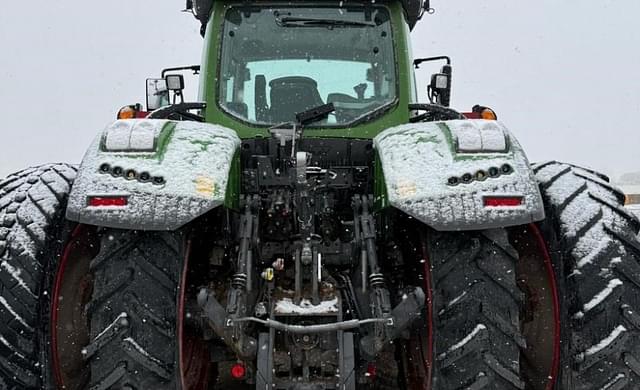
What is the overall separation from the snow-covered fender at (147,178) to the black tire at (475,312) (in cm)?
94

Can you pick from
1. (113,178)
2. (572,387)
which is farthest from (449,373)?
(113,178)

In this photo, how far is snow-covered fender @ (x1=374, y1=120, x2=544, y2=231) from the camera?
3.04 m

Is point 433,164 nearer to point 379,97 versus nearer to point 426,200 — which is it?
point 426,200

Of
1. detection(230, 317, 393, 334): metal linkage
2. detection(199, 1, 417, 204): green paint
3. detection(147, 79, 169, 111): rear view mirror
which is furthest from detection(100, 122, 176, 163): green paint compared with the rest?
detection(147, 79, 169, 111): rear view mirror

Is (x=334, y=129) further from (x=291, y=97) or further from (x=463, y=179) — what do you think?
(x=463, y=179)

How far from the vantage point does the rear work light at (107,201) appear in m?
3.05

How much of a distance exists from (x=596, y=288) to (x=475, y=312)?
0.59 m

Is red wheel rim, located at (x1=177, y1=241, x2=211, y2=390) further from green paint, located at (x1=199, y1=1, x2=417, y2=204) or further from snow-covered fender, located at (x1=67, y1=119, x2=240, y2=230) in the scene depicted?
green paint, located at (x1=199, y1=1, x2=417, y2=204)

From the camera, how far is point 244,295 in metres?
3.23

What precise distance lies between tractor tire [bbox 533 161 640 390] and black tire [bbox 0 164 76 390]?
216cm

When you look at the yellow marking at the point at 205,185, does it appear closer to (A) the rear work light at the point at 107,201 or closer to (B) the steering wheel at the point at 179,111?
(A) the rear work light at the point at 107,201

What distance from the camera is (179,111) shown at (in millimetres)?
4613

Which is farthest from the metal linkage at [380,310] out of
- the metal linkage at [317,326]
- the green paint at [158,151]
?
the green paint at [158,151]

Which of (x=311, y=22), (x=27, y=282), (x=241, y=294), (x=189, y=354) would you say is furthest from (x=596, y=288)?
(x=27, y=282)
